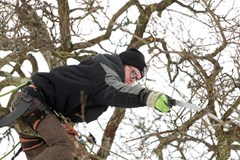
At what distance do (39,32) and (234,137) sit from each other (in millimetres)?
3356

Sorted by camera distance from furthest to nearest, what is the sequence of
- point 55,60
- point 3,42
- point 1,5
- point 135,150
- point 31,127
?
1. point 55,60
2. point 1,5
3. point 3,42
4. point 135,150
5. point 31,127

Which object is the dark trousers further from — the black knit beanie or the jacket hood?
the black knit beanie

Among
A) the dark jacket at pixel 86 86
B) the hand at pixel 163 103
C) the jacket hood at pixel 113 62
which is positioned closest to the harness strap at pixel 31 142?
the dark jacket at pixel 86 86

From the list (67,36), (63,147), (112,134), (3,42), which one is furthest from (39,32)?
(63,147)

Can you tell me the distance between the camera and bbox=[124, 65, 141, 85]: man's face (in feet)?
13.2

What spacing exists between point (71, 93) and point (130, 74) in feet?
1.93

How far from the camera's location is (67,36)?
6.93 metres

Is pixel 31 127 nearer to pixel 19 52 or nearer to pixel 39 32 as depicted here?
pixel 19 52

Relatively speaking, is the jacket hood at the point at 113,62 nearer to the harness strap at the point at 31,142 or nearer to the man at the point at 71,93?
the man at the point at 71,93

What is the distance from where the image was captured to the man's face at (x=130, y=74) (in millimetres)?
4031

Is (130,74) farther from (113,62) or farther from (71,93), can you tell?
(71,93)

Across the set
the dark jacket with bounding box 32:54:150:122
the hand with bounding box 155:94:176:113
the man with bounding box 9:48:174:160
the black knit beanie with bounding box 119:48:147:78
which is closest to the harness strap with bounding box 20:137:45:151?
the man with bounding box 9:48:174:160

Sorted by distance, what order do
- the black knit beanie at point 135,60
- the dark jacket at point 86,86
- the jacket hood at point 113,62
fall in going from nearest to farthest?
the dark jacket at point 86,86 < the jacket hood at point 113,62 < the black knit beanie at point 135,60

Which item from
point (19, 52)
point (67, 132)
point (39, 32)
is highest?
point (39, 32)
